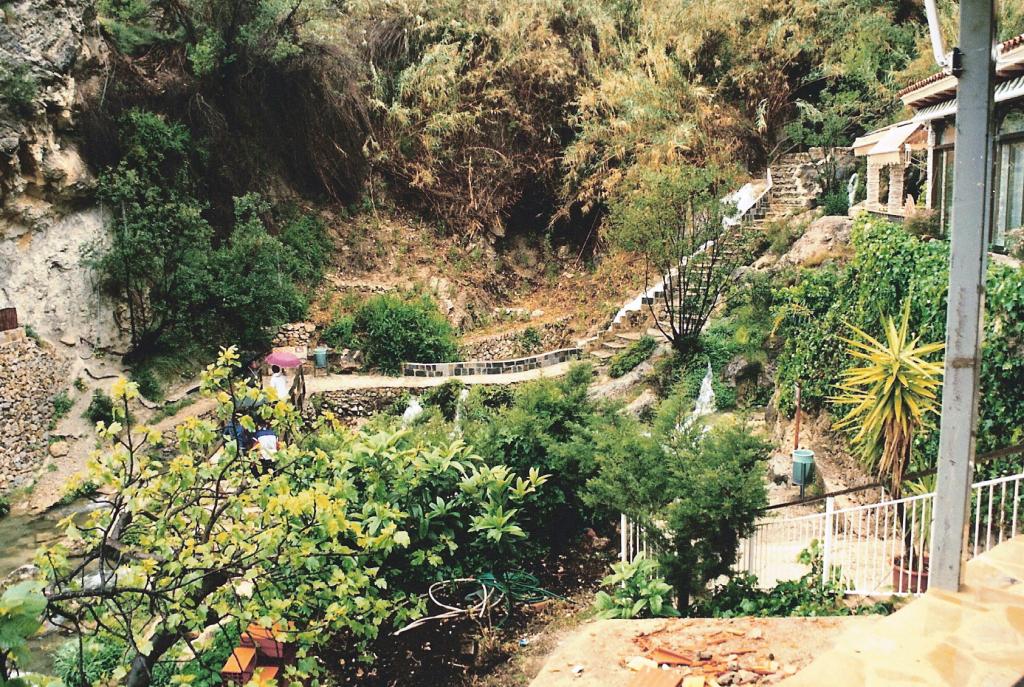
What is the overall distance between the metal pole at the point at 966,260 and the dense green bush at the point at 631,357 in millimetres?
11642

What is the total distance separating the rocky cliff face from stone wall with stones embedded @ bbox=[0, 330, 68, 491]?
0.80m

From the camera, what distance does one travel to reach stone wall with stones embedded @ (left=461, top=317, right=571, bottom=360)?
722 inches

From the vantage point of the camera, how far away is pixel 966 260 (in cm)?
361

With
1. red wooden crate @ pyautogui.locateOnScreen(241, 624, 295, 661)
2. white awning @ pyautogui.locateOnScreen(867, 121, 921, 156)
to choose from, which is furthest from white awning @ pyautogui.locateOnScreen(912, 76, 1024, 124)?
red wooden crate @ pyautogui.locateOnScreen(241, 624, 295, 661)

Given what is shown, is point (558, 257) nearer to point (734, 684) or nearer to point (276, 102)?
point (276, 102)

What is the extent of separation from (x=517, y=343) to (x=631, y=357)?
3.87 meters

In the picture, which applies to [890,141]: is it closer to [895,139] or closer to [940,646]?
[895,139]

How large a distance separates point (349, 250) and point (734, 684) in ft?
58.4

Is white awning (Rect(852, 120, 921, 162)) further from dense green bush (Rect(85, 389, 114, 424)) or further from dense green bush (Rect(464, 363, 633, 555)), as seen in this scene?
dense green bush (Rect(85, 389, 114, 424))

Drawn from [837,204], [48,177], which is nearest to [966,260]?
[837,204]

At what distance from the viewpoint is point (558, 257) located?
21.6 meters

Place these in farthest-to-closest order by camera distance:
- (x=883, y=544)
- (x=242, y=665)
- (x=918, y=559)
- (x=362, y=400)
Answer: (x=362, y=400) → (x=883, y=544) → (x=918, y=559) → (x=242, y=665)

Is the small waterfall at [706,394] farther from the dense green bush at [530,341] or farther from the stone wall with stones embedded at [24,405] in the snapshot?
the stone wall with stones embedded at [24,405]

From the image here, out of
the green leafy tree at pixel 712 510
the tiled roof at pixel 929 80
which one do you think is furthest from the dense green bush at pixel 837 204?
the green leafy tree at pixel 712 510
